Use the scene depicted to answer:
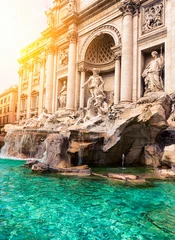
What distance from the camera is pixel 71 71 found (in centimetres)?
1733

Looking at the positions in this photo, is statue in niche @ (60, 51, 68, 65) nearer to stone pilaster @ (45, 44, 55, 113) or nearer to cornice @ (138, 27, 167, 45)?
stone pilaster @ (45, 44, 55, 113)

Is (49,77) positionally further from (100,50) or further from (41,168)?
(41,168)

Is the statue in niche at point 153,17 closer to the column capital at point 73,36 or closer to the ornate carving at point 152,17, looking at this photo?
the ornate carving at point 152,17

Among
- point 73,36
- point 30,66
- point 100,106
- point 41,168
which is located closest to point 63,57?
point 73,36

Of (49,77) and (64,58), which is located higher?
(64,58)

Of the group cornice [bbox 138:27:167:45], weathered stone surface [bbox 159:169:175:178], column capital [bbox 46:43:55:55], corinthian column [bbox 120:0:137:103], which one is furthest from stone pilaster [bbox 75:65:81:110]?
weathered stone surface [bbox 159:169:175:178]

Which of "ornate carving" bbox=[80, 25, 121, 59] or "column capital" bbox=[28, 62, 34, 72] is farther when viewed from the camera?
"column capital" bbox=[28, 62, 34, 72]

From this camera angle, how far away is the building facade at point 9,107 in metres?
36.6

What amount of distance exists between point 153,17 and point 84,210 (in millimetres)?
13114

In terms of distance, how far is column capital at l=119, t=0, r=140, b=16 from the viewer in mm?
13227

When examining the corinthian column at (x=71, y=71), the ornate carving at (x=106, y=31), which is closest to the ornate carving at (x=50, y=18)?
the corinthian column at (x=71, y=71)

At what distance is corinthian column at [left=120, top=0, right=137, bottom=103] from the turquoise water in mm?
8685

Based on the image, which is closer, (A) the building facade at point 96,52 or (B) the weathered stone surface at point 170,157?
(B) the weathered stone surface at point 170,157

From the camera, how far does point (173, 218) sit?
10.1 feet
